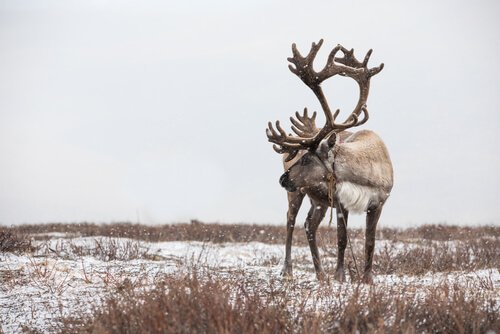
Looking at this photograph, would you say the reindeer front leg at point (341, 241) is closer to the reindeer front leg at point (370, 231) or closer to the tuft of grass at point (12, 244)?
the reindeer front leg at point (370, 231)

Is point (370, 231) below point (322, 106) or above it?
below

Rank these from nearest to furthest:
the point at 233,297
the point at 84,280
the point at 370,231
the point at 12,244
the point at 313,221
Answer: the point at 233,297 < the point at 84,280 < the point at 370,231 < the point at 313,221 < the point at 12,244

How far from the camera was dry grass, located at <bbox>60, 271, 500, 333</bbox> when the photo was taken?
128 inches

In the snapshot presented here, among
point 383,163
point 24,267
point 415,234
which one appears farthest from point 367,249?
point 415,234

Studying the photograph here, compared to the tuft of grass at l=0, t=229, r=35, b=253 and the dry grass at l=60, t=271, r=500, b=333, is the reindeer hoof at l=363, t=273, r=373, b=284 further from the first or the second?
the tuft of grass at l=0, t=229, r=35, b=253

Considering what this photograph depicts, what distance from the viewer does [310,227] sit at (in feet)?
23.5

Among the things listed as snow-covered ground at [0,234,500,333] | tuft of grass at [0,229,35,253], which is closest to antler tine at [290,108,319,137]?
snow-covered ground at [0,234,500,333]

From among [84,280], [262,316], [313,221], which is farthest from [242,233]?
[262,316]

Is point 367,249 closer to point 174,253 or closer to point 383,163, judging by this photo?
point 383,163

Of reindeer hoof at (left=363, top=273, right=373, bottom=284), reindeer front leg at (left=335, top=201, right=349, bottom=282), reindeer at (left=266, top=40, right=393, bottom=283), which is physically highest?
reindeer at (left=266, top=40, right=393, bottom=283)

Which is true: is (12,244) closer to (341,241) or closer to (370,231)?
(341,241)

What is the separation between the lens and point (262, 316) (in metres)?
3.37

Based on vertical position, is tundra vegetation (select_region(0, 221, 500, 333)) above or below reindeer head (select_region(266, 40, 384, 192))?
below

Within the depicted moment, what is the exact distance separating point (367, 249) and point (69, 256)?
13.7 feet
